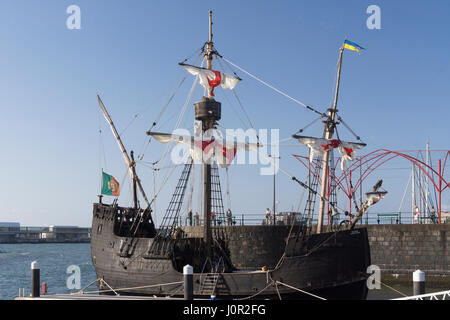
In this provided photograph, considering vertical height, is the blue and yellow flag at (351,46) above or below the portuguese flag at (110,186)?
above

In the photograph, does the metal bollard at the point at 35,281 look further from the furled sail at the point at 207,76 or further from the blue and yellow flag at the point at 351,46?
the blue and yellow flag at the point at 351,46

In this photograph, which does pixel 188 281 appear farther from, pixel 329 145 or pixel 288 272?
pixel 329 145

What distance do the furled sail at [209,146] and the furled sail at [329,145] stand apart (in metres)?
2.61

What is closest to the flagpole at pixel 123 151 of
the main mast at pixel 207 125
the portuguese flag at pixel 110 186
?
the portuguese flag at pixel 110 186

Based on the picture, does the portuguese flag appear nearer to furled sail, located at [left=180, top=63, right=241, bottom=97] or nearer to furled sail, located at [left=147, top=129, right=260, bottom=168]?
furled sail, located at [left=147, top=129, right=260, bottom=168]

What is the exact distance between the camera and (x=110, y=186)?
2927cm

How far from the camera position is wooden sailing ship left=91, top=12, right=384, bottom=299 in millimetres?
19359

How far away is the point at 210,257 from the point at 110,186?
31.8 feet

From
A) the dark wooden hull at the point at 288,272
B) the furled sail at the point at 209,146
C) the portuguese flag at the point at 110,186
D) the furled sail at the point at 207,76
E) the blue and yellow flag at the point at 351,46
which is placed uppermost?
the blue and yellow flag at the point at 351,46

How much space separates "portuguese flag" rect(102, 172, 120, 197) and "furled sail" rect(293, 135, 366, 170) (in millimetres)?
11251

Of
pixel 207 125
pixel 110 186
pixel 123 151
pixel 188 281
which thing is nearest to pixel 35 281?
pixel 188 281

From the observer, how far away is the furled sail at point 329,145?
25.2m

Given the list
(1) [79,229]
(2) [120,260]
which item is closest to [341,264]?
(2) [120,260]
